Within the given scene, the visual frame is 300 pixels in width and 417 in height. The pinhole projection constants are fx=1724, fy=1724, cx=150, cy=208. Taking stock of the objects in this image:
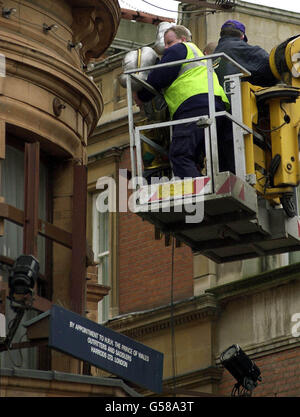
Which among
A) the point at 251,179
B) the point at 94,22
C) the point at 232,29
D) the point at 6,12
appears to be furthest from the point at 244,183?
the point at 94,22

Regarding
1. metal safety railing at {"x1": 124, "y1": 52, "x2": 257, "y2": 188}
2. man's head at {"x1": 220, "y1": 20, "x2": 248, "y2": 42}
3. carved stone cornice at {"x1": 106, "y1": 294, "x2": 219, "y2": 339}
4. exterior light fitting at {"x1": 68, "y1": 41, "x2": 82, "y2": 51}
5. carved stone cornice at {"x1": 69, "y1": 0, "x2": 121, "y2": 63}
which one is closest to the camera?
metal safety railing at {"x1": 124, "y1": 52, "x2": 257, "y2": 188}

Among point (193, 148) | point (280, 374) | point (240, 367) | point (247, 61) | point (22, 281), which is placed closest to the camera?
point (22, 281)

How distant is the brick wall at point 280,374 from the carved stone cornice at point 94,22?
6345 millimetres

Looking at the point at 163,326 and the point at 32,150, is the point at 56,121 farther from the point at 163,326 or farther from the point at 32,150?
the point at 163,326

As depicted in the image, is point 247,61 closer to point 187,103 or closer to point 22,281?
point 187,103

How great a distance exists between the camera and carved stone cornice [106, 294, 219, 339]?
2912 cm

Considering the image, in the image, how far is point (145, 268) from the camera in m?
31.3

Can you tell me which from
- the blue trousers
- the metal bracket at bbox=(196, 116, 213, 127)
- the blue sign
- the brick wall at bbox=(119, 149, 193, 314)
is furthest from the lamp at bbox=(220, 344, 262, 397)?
the brick wall at bbox=(119, 149, 193, 314)

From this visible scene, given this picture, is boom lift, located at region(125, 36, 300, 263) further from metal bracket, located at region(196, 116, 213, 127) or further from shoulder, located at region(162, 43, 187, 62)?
shoulder, located at region(162, 43, 187, 62)

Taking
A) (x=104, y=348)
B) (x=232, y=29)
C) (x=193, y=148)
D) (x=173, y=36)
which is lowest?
(x=104, y=348)

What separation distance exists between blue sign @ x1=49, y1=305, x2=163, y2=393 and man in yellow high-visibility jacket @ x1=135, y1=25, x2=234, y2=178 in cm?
220

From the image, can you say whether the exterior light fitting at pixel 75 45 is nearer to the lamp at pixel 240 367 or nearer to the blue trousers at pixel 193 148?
the blue trousers at pixel 193 148

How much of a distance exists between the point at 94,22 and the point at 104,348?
5.56 meters

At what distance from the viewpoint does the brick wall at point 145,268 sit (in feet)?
99.6
